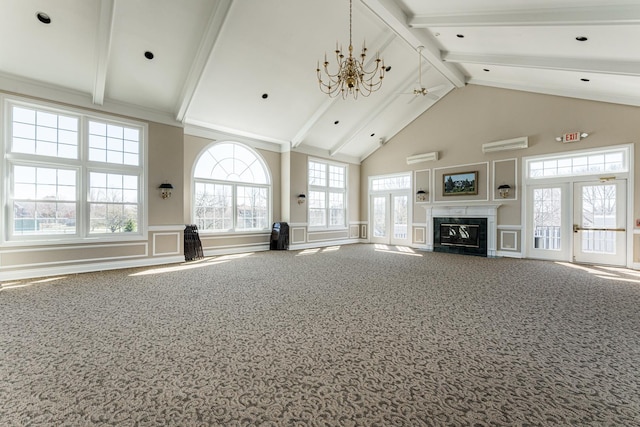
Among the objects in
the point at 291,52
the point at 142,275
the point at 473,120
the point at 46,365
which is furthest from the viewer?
the point at 473,120

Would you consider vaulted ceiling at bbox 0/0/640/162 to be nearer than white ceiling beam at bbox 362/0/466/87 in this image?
Yes

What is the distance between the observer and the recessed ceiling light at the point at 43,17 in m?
4.25

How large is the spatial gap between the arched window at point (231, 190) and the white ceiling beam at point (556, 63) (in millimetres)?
5774

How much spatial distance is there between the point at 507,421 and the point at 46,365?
3125 millimetres

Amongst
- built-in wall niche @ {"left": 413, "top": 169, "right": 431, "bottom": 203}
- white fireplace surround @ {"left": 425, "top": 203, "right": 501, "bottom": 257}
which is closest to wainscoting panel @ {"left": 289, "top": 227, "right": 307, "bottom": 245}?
built-in wall niche @ {"left": 413, "top": 169, "right": 431, "bottom": 203}

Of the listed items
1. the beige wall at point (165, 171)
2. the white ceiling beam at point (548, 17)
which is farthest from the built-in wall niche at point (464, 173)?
the beige wall at point (165, 171)

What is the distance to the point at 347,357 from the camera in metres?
2.34

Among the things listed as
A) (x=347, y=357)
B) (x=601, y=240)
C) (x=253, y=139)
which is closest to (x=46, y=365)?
(x=347, y=357)

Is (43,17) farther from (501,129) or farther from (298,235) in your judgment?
(501,129)

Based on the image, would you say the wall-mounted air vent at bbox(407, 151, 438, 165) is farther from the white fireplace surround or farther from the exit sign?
the exit sign

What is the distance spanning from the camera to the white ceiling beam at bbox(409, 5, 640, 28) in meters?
3.69

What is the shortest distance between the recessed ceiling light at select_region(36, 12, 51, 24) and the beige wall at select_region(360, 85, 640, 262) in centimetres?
866

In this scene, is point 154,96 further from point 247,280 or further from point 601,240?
point 601,240

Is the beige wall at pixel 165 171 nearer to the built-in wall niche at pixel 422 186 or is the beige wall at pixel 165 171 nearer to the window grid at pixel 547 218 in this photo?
the built-in wall niche at pixel 422 186
